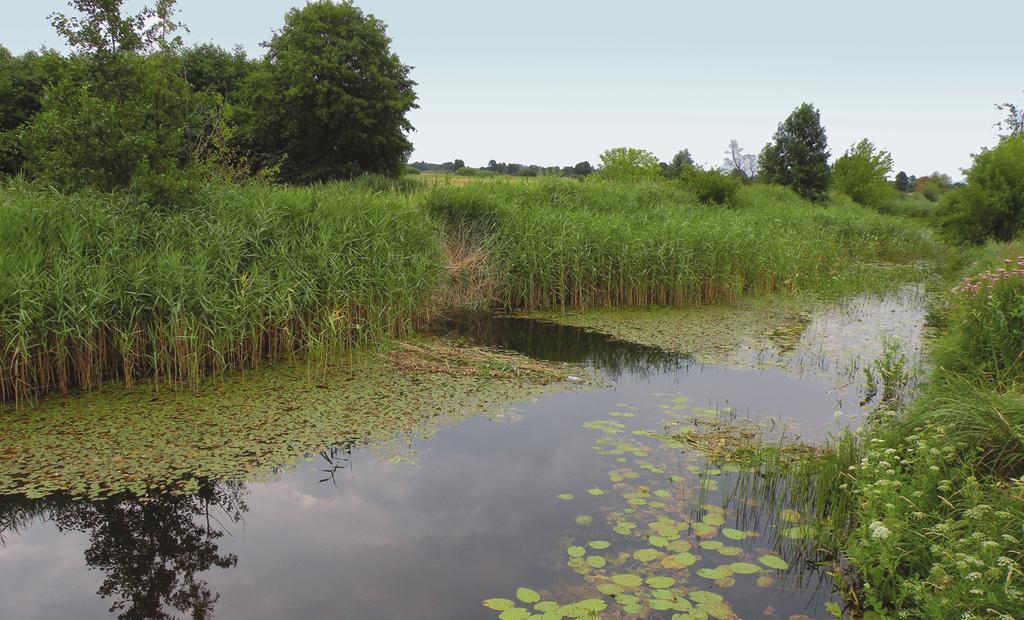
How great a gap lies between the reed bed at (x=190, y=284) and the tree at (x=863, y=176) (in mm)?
41865

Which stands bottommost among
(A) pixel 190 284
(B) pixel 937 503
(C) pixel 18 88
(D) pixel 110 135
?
(B) pixel 937 503

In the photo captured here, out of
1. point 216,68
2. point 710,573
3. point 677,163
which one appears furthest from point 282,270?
point 677,163

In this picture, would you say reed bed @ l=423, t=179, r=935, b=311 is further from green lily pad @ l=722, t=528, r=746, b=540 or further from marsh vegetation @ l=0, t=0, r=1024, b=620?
green lily pad @ l=722, t=528, r=746, b=540

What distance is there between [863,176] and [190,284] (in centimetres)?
4556

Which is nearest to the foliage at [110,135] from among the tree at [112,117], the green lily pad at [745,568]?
the tree at [112,117]

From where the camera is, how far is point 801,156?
3981cm

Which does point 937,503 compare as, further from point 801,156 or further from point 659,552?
point 801,156

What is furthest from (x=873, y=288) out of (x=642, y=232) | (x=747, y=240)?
(x=642, y=232)

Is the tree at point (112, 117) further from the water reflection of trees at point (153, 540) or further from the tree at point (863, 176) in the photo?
the tree at point (863, 176)

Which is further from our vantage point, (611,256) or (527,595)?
(611,256)

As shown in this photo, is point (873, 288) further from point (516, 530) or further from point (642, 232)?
point (516, 530)

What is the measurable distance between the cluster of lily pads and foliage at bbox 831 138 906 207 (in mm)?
44237

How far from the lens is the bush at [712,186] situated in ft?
79.3

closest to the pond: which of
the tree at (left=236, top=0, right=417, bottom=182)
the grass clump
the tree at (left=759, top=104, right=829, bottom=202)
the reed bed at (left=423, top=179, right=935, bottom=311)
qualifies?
the grass clump
